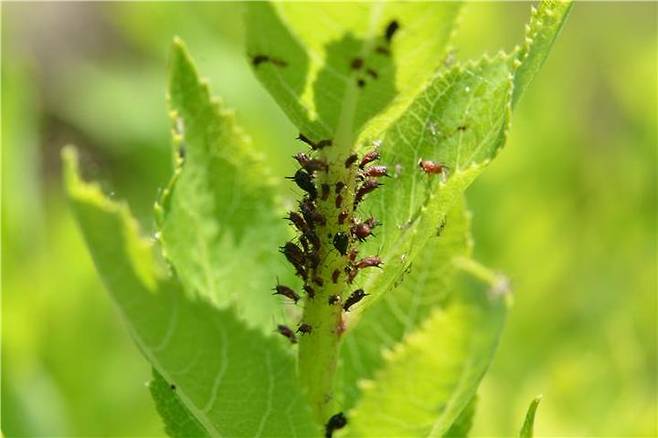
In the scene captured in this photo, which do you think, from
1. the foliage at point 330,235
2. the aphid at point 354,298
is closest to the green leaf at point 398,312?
the foliage at point 330,235

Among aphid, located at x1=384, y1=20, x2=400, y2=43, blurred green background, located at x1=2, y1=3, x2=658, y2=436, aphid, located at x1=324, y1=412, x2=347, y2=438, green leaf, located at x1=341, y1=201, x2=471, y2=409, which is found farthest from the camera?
blurred green background, located at x1=2, y1=3, x2=658, y2=436

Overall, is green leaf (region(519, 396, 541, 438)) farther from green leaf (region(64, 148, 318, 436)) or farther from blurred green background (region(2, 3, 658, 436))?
blurred green background (region(2, 3, 658, 436))

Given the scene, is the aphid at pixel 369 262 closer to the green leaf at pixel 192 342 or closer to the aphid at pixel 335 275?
the aphid at pixel 335 275

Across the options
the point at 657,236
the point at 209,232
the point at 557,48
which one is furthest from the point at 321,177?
the point at 557,48

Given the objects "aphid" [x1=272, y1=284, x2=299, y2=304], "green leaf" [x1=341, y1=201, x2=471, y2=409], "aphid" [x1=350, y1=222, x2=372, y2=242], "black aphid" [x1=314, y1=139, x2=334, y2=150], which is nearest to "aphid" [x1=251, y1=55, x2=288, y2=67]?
"black aphid" [x1=314, y1=139, x2=334, y2=150]

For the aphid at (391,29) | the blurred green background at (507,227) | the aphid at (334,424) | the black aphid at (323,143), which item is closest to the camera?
the aphid at (391,29)
